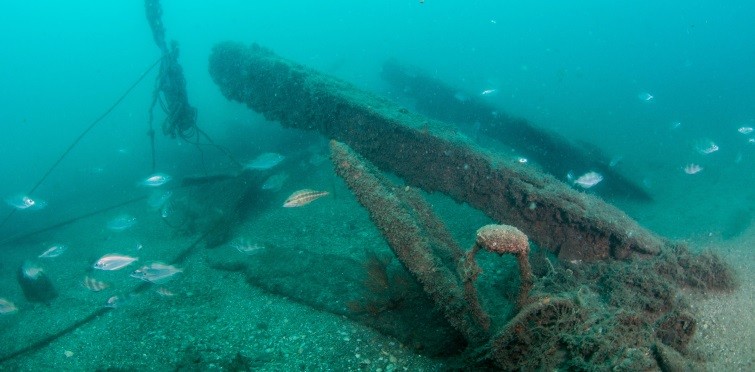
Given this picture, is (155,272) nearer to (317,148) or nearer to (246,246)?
(246,246)

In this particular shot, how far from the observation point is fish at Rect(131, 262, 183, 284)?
6.42m

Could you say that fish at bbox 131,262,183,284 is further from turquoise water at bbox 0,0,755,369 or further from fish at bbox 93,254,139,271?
turquoise water at bbox 0,0,755,369

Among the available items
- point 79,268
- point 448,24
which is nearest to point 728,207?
point 79,268

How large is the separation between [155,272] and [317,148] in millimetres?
6465

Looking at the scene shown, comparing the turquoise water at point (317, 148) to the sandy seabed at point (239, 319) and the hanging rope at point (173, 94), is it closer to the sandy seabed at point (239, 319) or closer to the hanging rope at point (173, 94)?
the sandy seabed at point (239, 319)

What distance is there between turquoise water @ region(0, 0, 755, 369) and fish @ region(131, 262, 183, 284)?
455 millimetres

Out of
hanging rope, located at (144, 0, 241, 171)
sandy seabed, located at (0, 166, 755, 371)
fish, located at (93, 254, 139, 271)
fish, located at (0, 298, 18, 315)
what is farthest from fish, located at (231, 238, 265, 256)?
fish, located at (0, 298, 18, 315)

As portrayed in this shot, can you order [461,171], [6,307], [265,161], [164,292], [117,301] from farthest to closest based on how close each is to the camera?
[265,161] < [6,307] < [117,301] < [164,292] < [461,171]

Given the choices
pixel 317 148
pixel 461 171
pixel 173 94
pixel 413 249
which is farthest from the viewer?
pixel 317 148

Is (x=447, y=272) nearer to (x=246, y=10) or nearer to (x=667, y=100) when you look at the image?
(x=667, y=100)

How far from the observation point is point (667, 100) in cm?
3128

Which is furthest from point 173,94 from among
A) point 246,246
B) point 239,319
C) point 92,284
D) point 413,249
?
point 413,249

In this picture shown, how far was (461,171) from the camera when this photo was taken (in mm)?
5785

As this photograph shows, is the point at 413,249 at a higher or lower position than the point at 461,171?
lower
